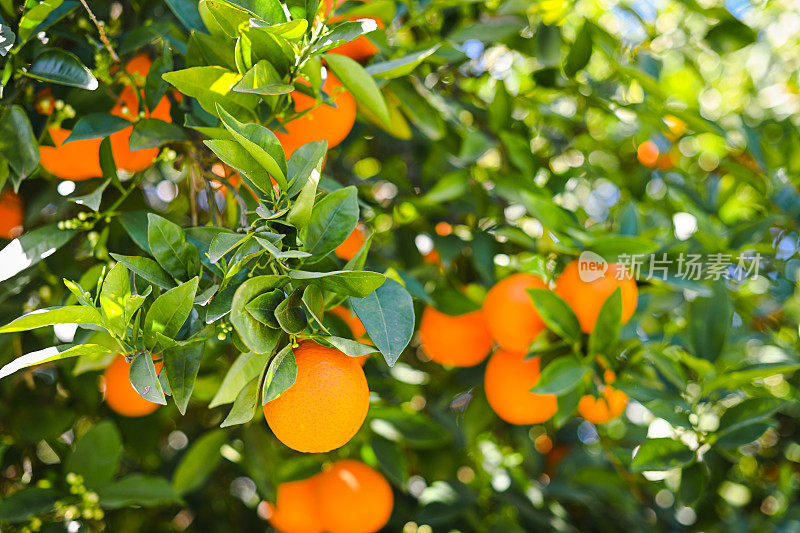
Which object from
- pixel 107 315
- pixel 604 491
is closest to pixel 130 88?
pixel 107 315

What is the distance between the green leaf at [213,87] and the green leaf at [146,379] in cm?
27

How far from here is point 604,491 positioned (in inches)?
57.5

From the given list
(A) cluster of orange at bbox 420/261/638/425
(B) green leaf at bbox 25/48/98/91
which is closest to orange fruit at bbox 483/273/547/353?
(A) cluster of orange at bbox 420/261/638/425

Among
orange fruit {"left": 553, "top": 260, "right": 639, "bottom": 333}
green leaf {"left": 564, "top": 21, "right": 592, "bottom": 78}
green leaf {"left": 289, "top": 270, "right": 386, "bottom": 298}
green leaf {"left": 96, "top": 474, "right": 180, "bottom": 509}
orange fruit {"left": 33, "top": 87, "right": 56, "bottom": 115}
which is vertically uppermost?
green leaf {"left": 289, "top": 270, "right": 386, "bottom": 298}

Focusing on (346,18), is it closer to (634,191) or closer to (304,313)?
(304,313)

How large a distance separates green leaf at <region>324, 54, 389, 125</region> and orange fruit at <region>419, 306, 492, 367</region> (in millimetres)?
423

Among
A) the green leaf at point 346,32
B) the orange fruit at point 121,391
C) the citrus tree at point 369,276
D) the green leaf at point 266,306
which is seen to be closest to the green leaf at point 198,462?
the citrus tree at point 369,276

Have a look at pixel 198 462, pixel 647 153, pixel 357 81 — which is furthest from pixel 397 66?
pixel 647 153

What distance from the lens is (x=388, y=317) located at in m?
0.66

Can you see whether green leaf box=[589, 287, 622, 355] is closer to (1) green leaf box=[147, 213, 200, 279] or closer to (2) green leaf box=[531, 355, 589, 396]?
(2) green leaf box=[531, 355, 589, 396]

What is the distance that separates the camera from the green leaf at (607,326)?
90cm

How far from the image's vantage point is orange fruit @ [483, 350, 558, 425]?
1033mm

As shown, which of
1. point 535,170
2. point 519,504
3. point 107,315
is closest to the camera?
point 107,315

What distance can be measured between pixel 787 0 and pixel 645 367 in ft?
4.51
